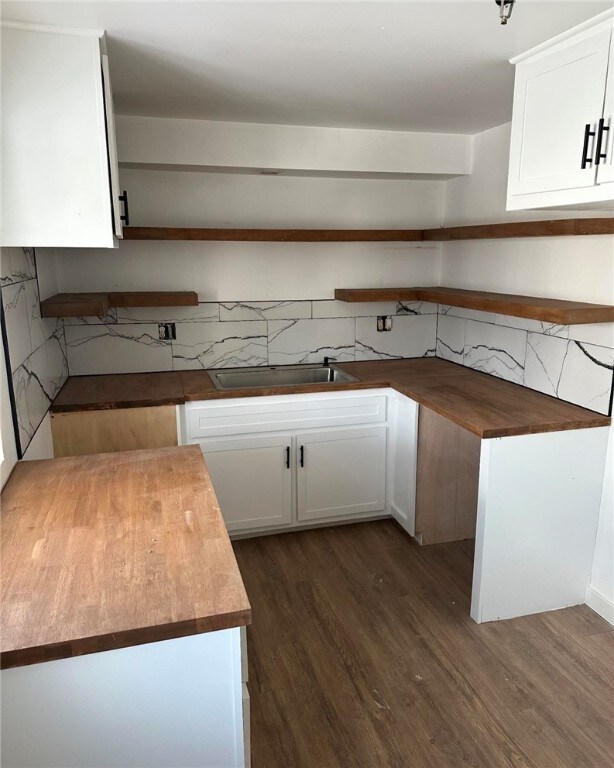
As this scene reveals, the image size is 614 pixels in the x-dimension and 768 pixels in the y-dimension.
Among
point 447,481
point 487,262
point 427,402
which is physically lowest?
point 447,481

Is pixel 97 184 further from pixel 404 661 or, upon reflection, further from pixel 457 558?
pixel 457 558

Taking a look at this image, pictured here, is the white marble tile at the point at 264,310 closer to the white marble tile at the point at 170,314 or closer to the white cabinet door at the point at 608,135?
the white marble tile at the point at 170,314

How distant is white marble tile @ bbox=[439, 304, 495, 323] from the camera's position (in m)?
3.16

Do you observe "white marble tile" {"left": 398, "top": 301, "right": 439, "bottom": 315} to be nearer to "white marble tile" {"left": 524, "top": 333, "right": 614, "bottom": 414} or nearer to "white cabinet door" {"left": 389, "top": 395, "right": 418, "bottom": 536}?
"white cabinet door" {"left": 389, "top": 395, "right": 418, "bottom": 536}

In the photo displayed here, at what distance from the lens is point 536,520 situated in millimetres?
2361

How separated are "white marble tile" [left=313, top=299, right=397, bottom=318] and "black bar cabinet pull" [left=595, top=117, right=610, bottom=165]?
5.73ft

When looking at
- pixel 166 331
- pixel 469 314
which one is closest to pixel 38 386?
pixel 166 331

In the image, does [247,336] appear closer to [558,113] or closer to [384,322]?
[384,322]

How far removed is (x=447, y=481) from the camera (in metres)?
2.97

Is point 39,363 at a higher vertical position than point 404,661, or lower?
higher

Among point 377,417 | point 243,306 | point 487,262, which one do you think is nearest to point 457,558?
point 377,417

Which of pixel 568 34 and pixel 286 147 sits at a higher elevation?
pixel 568 34

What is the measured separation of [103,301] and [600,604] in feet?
8.49

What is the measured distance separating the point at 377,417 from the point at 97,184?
1.85 meters
